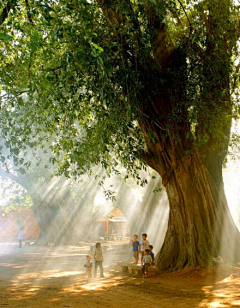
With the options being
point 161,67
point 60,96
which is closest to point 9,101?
point 60,96

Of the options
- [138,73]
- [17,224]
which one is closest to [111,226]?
[17,224]

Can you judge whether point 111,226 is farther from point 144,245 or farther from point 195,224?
point 195,224

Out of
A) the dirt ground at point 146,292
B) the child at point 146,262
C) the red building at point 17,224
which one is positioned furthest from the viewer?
the red building at point 17,224

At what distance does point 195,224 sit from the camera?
11.7 meters

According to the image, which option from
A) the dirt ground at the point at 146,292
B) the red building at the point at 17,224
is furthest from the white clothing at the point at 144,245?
the red building at the point at 17,224

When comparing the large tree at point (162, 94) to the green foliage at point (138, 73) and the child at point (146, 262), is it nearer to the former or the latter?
the green foliage at point (138, 73)

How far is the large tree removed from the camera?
952 centimetres

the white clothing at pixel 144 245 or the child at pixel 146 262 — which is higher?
the white clothing at pixel 144 245

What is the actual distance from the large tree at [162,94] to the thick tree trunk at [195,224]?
0.10 feet

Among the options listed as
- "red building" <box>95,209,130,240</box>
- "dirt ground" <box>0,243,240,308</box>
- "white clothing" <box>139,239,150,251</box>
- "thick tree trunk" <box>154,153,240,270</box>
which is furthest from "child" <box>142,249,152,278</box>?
"red building" <box>95,209,130,240</box>

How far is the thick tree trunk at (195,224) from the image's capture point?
1155 cm

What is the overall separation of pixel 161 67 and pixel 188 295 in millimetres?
6295

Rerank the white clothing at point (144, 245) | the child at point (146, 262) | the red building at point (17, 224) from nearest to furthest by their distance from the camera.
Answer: the child at point (146, 262)
the white clothing at point (144, 245)
the red building at point (17, 224)

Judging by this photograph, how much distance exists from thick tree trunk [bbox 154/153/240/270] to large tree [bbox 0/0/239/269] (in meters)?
0.03
